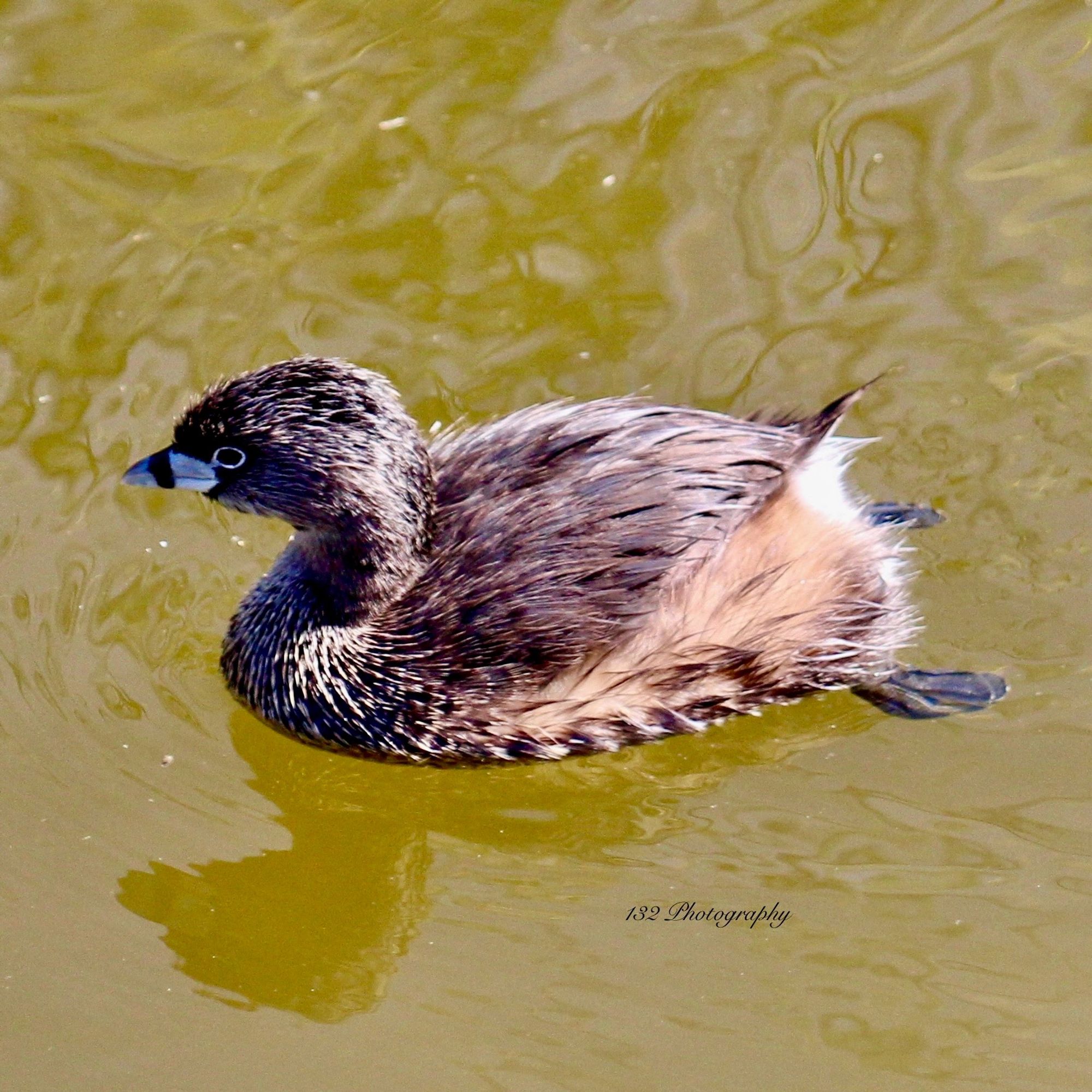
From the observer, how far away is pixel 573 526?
433 centimetres

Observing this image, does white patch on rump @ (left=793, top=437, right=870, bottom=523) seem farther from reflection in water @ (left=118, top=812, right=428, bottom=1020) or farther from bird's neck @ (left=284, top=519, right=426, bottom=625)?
reflection in water @ (left=118, top=812, right=428, bottom=1020)

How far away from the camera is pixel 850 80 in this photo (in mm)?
5969

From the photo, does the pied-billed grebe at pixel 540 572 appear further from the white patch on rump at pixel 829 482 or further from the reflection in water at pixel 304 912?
the reflection in water at pixel 304 912

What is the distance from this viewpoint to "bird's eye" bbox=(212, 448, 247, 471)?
4.38 metres

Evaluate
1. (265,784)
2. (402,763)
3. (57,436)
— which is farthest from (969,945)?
(57,436)

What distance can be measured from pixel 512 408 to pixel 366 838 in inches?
63.8

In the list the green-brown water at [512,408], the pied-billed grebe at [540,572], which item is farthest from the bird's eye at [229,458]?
the green-brown water at [512,408]

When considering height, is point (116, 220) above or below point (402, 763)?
above

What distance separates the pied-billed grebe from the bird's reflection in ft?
0.46

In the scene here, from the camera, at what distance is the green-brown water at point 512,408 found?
402 cm

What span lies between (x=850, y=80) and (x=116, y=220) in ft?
9.12

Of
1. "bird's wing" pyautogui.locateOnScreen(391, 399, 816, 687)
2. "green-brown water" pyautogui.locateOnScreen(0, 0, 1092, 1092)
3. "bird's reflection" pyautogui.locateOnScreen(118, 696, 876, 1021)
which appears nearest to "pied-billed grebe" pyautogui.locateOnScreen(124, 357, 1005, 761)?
"bird's wing" pyautogui.locateOnScreen(391, 399, 816, 687)

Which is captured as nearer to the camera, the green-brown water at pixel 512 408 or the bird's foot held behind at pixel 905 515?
the green-brown water at pixel 512 408

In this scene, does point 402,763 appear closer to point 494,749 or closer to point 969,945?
point 494,749
